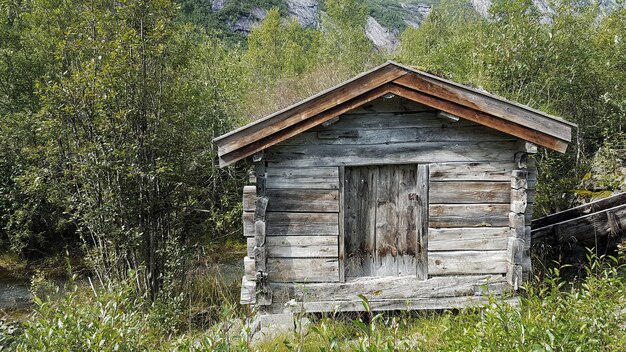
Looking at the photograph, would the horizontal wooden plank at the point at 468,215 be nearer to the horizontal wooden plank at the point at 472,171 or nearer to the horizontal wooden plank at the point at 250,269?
the horizontal wooden plank at the point at 472,171

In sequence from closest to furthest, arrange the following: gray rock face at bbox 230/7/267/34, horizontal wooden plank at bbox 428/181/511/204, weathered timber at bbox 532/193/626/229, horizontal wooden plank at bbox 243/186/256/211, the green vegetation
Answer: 1. the green vegetation
2. horizontal wooden plank at bbox 243/186/256/211
3. horizontal wooden plank at bbox 428/181/511/204
4. weathered timber at bbox 532/193/626/229
5. gray rock face at bbox 230/7/267/34

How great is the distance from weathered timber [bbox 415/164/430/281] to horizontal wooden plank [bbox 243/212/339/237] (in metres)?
1.17

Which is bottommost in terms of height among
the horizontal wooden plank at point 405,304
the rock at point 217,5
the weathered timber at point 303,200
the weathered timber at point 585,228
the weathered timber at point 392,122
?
the horizontal wooden plank at point 405,304

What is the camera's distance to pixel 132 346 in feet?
12.2

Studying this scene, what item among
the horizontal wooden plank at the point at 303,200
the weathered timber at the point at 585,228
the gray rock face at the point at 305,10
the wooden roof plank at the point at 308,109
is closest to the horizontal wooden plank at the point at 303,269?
the horizontal wooden plank at the point at 303,200

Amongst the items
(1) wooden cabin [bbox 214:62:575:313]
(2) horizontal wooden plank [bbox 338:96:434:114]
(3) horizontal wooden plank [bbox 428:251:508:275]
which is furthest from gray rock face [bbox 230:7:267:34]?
(3) horizontal wooden plank [bbox 428:251:508:275]

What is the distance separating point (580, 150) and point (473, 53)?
4.05 meters

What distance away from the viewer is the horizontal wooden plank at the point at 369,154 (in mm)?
6465

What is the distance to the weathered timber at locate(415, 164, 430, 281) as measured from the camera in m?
6.53

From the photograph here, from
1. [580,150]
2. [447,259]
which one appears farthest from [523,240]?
[580,150]

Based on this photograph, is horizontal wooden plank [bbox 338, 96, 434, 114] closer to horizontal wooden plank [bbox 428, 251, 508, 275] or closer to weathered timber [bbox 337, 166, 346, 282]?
weathered timber [bbox 337, 166, 346, 282]

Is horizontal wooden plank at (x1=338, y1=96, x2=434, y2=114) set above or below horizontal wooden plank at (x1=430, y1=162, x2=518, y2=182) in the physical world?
above

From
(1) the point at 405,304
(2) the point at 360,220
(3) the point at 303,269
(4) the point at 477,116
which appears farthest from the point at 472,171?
(3) the point at 303,269

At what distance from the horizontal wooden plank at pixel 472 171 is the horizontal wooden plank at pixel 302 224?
1528 mm
